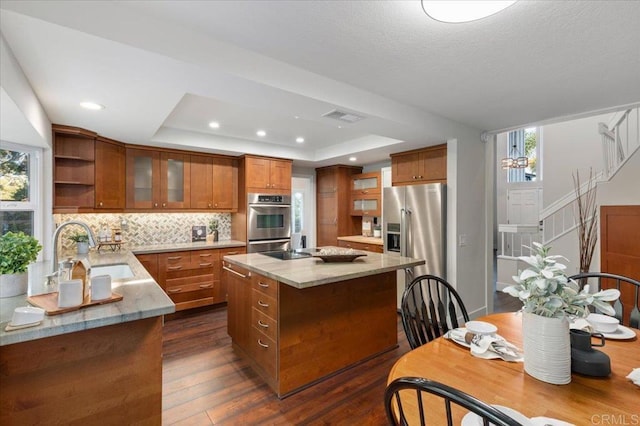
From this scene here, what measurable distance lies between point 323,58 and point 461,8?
2.84 ft

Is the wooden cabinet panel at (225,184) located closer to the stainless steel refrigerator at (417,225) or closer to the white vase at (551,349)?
the stainless steel refrigerator at (417,225)

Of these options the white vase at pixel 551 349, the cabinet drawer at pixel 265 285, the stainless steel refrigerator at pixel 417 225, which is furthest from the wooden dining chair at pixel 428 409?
the stainless steel refrigerator at pixel 417 225

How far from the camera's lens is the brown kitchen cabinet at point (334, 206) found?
18.4 ft

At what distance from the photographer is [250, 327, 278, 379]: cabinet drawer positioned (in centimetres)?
226

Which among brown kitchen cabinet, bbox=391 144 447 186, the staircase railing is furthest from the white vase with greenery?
the staircase railing

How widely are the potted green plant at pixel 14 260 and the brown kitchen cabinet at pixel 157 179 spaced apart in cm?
233

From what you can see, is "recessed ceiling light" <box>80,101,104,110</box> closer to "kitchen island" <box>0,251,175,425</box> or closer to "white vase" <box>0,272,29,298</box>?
"white vase" <box>0,272,29,298</box>

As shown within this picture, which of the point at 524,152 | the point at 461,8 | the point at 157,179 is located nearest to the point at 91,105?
the point at 157,179

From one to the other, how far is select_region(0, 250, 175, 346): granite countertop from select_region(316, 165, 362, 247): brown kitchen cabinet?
3.86m

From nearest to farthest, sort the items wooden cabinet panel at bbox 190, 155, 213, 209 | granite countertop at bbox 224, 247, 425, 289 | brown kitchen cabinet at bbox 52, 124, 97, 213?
granite countertop at bbox 224, 247, 425, 289 → brown kitchen cabinet at bbox 52, 124, 97, 213 → wooden cabinet panel at bbox 190, 155, 213, 209

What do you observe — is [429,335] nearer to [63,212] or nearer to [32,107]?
[32,107]

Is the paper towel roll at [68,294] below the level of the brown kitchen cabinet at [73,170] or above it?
below

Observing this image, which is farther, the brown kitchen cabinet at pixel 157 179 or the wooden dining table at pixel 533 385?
the brown kitchen cabinet at pixel 157 179

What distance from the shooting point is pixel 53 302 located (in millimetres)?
1506
